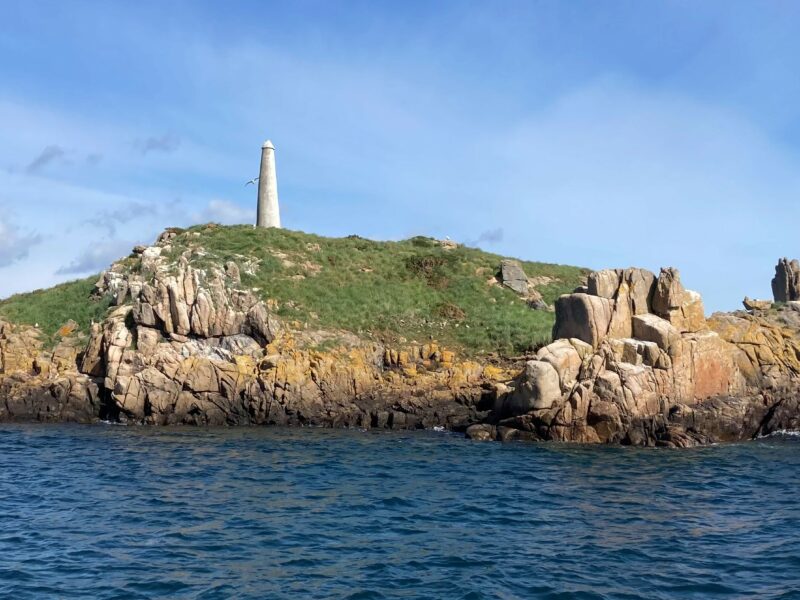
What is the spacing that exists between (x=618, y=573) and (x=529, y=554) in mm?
2171

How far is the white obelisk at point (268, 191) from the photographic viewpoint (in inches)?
A: 2579

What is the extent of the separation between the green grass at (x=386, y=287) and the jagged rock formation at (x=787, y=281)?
1592 cm

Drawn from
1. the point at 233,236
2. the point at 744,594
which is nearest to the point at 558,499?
the point at 744,594

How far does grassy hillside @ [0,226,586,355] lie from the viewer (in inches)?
1959

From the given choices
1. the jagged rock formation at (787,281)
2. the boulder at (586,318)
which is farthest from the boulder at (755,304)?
the boulder at (586,318)

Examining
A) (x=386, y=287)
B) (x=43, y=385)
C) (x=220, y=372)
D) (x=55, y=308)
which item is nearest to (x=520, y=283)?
(x=386, y=287)

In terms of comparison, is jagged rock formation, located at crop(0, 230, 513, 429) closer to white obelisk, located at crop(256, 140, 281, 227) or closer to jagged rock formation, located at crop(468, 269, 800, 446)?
jagged rock formation, located at crop(468, 269, 800, 446)

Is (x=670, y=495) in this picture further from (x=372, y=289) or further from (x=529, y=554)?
(x=372, y=289)

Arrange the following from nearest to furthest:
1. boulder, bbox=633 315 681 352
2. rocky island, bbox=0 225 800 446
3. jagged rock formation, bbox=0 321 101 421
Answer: rocky island, bbox=0 225 800 446 < boulder, bbox=633 315 681 352 < jagged rock formation, bbox=0 321 101 421

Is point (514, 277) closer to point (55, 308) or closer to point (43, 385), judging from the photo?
point (55, 308)

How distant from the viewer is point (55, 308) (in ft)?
172

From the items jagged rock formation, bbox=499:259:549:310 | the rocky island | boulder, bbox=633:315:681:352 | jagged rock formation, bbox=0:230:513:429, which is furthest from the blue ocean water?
jagged rock formation, bbox=499:259:549:310

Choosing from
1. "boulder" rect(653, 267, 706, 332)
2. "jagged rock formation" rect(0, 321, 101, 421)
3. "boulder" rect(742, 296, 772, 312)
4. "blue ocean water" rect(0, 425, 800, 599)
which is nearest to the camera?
"blue ocean water" rect(0, 425, 800, 599)

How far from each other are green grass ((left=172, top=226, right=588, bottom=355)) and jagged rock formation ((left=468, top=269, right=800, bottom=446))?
1129 centimetres
